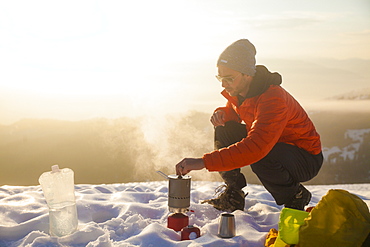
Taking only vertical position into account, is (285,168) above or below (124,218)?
above

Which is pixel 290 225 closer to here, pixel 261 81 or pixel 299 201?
pixel 299 201

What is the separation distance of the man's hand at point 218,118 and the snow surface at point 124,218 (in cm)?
81

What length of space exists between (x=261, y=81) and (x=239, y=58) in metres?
0.25

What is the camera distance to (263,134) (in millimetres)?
2809

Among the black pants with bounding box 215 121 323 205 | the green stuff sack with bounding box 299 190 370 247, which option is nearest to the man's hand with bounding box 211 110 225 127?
the black pants with bounding box 215 121 323 205

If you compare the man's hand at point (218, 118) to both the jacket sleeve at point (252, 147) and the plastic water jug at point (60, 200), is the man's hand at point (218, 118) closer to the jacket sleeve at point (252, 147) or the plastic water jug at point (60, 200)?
the jacket sleeve at point (252, 147)

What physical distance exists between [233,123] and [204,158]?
84 centimetres

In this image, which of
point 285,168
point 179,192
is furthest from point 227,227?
point 285,168

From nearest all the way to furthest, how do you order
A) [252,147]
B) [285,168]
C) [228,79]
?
[252,147] < [228,79] < [285,168]

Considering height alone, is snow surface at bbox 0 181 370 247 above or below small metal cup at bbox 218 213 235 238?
below

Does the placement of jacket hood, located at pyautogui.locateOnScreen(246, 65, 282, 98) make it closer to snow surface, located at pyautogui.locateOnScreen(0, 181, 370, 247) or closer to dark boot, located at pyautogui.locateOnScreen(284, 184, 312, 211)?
dark boot, located at pyautogui.locateOnScreen(284, 184, 312, 211)

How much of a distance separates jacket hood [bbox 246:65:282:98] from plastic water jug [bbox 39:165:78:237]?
5.39 ft

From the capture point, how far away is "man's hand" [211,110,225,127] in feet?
11.8

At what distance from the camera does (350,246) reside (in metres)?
2.11
